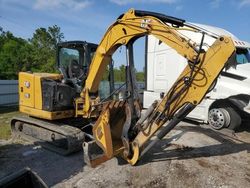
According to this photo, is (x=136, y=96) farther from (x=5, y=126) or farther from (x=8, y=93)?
(x=8, y=93)

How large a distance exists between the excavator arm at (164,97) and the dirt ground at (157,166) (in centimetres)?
37

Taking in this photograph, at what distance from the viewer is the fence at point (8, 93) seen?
13.8 m

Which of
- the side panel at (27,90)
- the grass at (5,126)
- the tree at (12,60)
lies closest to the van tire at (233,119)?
the side panel at (27,90)

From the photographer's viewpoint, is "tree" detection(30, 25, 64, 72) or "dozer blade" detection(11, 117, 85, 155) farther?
"tree" detection(30, 25, 64, 72)

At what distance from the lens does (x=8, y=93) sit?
46.4ft

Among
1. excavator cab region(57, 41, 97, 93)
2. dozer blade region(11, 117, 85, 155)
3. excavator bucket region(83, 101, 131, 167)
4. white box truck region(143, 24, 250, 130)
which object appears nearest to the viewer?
excavator bucket region(83, 101, 131, 167)

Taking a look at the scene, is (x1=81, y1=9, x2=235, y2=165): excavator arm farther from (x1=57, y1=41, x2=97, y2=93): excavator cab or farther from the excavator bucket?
(x1=57, y1=41, x2=97, y2=93): excavator cab

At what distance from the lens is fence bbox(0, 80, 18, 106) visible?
13.8 metres

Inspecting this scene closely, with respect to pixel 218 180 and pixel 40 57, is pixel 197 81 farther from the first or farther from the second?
pixel 40 57

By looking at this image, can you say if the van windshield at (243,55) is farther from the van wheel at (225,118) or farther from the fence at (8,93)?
the fence at (8,93)

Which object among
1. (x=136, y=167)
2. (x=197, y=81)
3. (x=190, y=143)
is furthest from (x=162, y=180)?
(x=190, y=143)

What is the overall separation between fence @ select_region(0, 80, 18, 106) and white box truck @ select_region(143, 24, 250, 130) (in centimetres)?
715

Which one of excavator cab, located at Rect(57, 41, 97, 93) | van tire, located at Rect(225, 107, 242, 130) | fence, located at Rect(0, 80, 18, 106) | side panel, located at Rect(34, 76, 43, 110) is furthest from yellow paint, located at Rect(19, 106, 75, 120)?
fence, located at Rect(0, 80, 18, 106)

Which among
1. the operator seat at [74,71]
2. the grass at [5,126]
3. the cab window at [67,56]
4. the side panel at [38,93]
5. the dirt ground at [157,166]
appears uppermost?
the cab window at [67,56]
